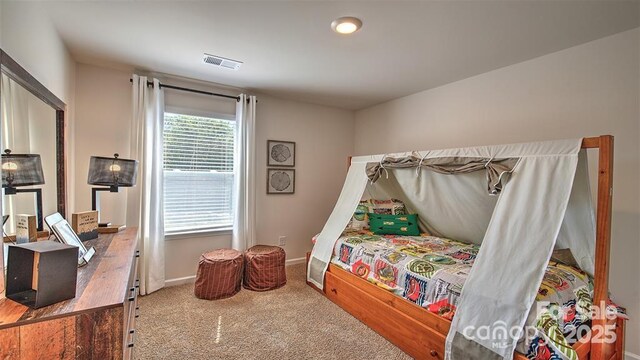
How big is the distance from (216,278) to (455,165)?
256 cm

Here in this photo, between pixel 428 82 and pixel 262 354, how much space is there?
3.13m

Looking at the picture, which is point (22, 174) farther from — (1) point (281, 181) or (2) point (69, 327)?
(1) point (281, 181)

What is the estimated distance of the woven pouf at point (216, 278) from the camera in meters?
2.85

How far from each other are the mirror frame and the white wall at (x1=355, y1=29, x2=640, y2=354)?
3.51 metres

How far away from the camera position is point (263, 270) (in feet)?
10.2

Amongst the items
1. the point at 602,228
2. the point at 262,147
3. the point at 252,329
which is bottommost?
the point at 252,329

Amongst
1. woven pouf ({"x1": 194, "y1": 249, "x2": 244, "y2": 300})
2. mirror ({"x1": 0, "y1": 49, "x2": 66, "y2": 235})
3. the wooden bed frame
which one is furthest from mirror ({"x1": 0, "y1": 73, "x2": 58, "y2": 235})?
the wooden bed frame

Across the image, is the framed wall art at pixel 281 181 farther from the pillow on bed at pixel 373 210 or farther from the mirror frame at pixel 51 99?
the mirror frame at pixel 51 99

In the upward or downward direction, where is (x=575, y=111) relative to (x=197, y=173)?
upward

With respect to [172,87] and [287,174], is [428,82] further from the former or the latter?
[172,87]

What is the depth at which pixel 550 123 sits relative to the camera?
241cm

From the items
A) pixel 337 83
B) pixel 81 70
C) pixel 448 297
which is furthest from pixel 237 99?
pixel 448 297

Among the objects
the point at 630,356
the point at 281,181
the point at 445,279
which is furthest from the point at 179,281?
the point at 630,356

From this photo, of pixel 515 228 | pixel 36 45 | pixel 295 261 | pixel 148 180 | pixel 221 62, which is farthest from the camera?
pixel 295 261
